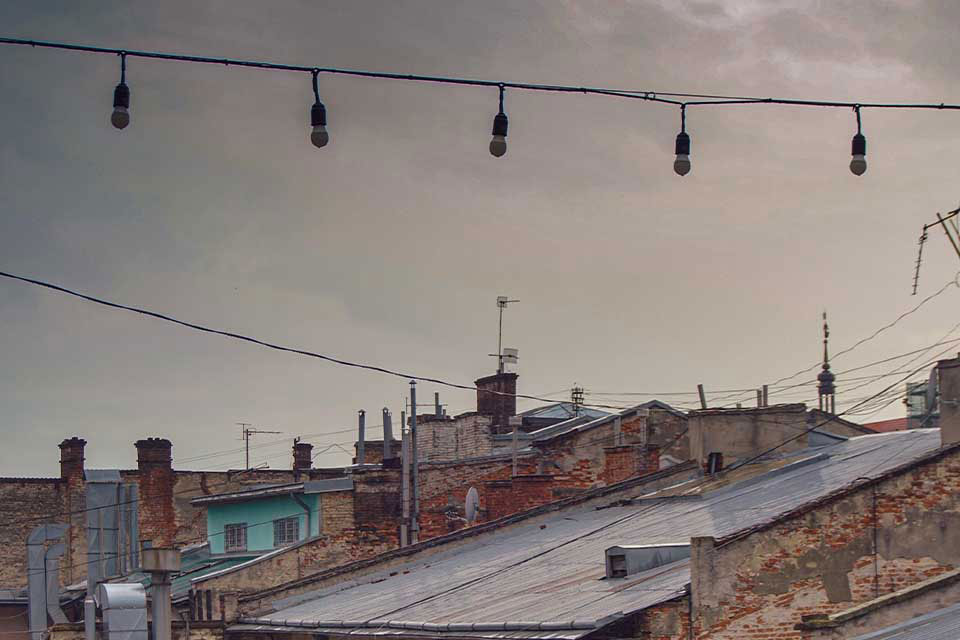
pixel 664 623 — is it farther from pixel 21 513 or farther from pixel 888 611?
pixel 21 513

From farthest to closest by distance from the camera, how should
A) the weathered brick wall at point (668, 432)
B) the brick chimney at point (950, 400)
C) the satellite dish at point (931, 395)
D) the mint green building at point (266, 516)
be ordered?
the mint green building at point (266, 516)
the weathered brick wall at point (668, 432)
the satellite dish at point (931, 395)
the brick chimney at point (950, 400)

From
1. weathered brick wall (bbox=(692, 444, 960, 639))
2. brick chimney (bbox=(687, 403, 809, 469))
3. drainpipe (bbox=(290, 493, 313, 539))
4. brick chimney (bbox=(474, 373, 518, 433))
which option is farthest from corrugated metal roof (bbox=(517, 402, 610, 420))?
weathered brick wall (bbox=(692, 444, 960, 639))

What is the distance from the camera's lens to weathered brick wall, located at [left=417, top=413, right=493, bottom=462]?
48156 millimetres

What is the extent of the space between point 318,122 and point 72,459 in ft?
136

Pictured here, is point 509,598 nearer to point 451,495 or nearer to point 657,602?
point 657,602

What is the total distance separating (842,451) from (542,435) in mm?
19874

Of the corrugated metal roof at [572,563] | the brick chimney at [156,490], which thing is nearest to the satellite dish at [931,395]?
the corrugated metal roof at [572,563]

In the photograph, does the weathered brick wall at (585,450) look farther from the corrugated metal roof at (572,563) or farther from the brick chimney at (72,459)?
A: the brick chimney at (72,459)

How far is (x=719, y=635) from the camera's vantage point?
59.4 feet

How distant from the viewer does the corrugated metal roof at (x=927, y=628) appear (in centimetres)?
1512

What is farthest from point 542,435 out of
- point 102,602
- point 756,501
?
point 756,501

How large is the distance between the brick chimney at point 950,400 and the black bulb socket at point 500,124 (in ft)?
28.0

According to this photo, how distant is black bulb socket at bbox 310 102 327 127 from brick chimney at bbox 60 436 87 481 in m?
41.1

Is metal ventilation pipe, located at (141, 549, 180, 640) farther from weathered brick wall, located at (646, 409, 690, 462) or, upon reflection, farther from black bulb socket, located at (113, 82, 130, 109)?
weathered brick wall, located at (646, 409, 690, 462)
